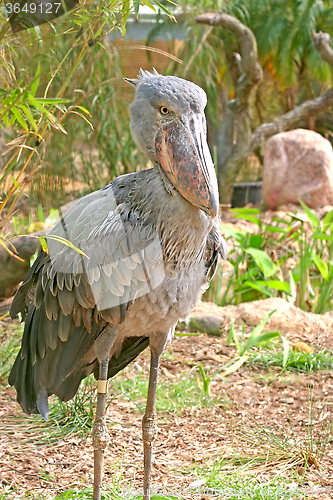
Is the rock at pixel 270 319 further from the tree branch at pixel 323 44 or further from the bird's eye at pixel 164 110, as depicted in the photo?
the tree branch at pixel 323 44

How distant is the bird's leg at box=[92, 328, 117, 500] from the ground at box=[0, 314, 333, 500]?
0.21m

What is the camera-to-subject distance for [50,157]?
12.8 feet

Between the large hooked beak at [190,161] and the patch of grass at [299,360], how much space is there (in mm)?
1744

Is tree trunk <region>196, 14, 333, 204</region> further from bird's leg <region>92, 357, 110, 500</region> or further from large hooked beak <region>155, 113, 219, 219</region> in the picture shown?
large hooked beak <region>155, 113, 219, 219</region>

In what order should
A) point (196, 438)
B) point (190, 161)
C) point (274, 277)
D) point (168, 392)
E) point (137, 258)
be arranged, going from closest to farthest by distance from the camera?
point (190, 161), point (137, 258), point (196, 438), point (168, 392), point (274, 277)

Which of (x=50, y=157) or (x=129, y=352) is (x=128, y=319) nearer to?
(x=129, y=352)

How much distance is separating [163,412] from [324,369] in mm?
958

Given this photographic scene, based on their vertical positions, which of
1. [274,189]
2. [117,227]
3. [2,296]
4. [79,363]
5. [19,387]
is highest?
[117,227]

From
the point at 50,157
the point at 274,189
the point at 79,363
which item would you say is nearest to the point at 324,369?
the point at 79,363

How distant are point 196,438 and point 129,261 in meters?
1.18

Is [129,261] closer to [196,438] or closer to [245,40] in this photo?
[196,438]

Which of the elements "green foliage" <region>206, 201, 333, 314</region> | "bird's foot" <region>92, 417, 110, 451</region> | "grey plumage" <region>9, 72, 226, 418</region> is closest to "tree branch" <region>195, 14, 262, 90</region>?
"green foliage" <region>206, 201, 333, 314</region>

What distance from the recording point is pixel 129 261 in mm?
1579

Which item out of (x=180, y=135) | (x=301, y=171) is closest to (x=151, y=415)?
(x=180, y=135)
